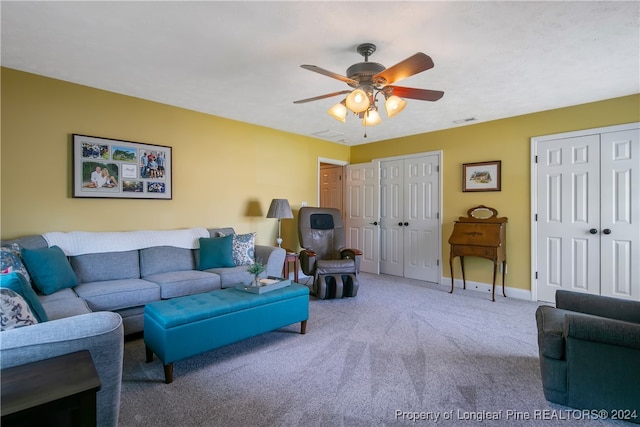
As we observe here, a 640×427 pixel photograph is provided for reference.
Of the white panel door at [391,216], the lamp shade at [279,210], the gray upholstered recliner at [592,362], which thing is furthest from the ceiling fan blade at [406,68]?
the white panel door at [391,216]

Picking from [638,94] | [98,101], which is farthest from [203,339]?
[638,94]

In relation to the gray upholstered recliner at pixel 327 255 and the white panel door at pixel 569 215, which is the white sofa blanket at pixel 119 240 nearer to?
the gray upholstered recliner at pixel 327 255

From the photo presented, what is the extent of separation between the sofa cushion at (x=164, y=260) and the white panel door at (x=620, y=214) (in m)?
4.67

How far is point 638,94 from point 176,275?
5.18 m

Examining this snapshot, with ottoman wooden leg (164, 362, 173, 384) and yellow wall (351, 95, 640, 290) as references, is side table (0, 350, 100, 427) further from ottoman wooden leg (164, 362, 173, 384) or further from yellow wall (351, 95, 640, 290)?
yellow wall (351, 95, 640, 290)

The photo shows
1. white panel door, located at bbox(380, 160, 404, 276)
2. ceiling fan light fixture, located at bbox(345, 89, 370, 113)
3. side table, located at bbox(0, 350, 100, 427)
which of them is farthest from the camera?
white panel door, located at bbox(380, 160, 404, 276)

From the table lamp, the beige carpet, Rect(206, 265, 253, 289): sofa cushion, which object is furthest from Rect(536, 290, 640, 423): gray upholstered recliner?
the table lamp

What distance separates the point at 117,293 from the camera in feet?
8.84

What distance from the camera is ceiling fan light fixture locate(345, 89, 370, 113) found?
7.36 ft

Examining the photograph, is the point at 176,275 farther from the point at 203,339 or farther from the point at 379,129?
the point at 379,129

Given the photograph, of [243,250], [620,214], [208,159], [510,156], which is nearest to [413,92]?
[243,250]

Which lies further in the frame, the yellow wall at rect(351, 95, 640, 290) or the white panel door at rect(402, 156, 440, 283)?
the white panel door at rect(402, 156, 440, 283)

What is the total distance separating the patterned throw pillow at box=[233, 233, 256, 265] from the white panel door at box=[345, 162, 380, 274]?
8.33 ft

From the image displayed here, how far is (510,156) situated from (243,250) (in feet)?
12.2
